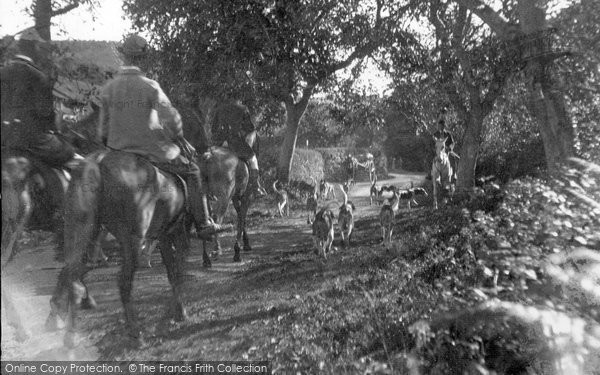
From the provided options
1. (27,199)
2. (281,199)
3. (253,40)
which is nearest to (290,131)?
(281,199)

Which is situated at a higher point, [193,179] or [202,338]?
[193,179]

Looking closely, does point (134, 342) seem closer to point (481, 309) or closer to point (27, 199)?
point (27, 199)

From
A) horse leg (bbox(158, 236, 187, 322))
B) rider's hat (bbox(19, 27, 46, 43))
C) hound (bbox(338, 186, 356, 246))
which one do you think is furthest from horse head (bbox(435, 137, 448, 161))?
rider's hat (bbox(19, 27, 46, 43))

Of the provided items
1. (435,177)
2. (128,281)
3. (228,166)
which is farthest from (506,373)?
(435,177)

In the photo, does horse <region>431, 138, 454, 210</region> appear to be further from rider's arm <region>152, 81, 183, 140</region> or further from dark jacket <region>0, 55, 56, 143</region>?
dark jacket <region>0, 55, 56, 143</region>

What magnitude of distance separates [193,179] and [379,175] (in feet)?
62.1

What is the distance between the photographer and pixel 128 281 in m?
4.79

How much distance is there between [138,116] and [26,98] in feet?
3.65

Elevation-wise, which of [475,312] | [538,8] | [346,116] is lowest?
[475,312]

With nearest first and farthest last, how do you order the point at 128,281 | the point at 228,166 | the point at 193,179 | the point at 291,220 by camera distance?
the point at 128,281 → the point at 193,179 → the point at 228,166 → the point at 291,220

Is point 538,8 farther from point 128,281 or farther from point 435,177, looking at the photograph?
point 435,177

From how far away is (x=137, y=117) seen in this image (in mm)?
4625

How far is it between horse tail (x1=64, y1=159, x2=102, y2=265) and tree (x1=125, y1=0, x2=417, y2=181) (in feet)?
6.35

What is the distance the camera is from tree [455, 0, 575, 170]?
7.37 metres
